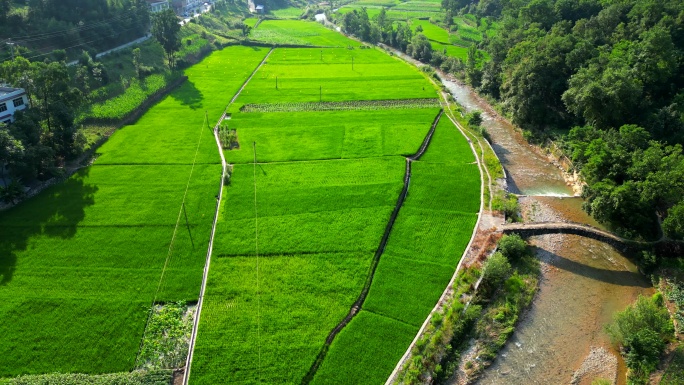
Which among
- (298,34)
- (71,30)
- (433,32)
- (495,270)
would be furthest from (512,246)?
(298,34)

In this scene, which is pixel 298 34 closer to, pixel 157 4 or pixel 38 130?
pixel 157 4

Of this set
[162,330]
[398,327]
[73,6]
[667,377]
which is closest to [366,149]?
[398,327]

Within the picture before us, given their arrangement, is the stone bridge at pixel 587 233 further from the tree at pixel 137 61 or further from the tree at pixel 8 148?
the tree at pixel 137 61

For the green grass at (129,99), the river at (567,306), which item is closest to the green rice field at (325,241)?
the river at (567,306)

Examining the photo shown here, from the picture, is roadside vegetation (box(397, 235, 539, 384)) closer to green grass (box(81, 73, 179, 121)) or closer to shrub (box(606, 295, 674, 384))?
shrub (box(606, 295, 674, 384))

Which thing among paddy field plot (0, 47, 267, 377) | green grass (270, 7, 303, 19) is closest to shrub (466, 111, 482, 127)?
paddy field plot (0, 47, 267, 377)
